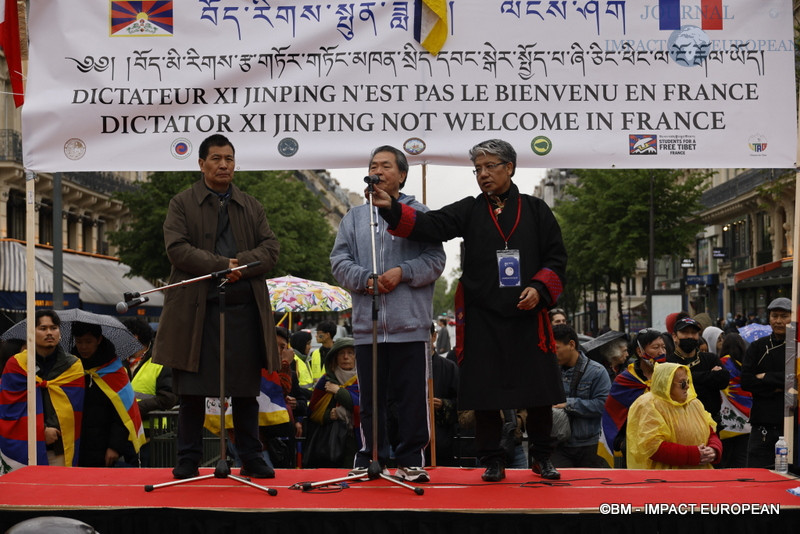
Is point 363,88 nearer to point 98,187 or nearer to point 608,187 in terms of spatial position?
point 608,187

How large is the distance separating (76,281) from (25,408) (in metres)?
26.0

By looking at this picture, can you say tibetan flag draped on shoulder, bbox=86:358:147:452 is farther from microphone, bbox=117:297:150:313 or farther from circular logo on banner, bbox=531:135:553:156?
circular logo on banner, bbox=531:135:553:156

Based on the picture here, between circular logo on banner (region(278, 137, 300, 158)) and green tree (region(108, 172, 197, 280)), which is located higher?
green tree (region(108, 172, 197, 280))

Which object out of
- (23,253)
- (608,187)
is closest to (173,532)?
(23,253)

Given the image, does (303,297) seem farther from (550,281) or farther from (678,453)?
(550,281)

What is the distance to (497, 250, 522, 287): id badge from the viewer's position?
19.0 ft

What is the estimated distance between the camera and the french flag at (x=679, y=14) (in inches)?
274

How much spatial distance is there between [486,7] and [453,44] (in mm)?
363

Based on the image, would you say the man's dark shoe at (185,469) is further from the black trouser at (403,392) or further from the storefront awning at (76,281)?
the storefront awning at (76,281)

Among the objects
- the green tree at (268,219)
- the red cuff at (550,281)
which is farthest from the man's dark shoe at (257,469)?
the green tree at (268,219)

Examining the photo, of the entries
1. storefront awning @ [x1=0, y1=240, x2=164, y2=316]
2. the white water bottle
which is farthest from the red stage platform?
storefront awning @ [x1=0, y1=240, x2=164, y2=316]

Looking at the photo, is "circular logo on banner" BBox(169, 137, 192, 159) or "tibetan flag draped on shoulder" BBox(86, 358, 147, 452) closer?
"circular logo on banner" BBox(169, 137, 192, 159)

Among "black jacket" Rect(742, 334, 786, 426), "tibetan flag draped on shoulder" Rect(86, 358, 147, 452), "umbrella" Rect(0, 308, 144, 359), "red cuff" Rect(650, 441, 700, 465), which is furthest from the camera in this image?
"black jacket" Rect(742, 334, 786, 426)

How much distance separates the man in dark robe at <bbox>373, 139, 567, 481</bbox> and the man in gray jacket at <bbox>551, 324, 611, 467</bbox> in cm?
193
